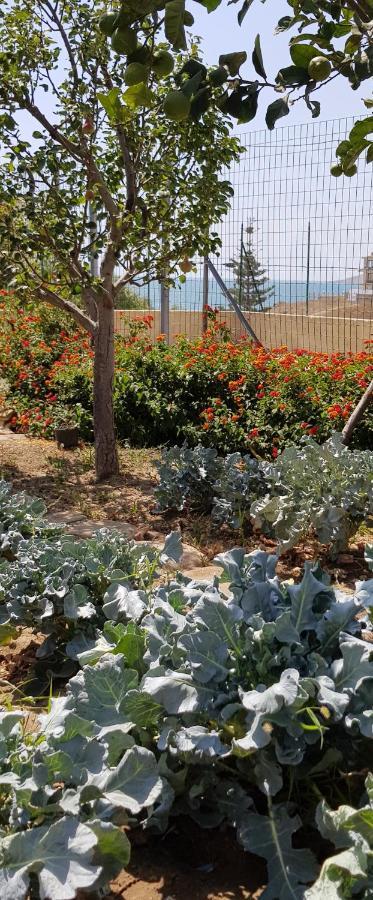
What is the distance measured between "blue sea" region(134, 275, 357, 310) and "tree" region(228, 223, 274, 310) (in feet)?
0.41

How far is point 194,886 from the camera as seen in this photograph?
1685 mm

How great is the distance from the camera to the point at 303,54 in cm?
127

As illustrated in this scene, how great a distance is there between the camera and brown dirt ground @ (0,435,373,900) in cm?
170

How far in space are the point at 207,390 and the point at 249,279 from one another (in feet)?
9.68

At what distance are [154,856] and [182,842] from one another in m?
0.08

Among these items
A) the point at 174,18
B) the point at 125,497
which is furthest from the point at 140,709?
the point at 125,497

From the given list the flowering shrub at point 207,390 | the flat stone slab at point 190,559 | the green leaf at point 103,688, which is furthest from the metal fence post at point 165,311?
the green leaf at point 103,688

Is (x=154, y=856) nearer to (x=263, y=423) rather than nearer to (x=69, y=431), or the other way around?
(x=263, y=423)

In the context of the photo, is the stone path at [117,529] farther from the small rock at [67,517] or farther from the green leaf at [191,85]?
the green leaf at [191,85]

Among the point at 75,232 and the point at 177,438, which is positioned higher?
the point at 75,232

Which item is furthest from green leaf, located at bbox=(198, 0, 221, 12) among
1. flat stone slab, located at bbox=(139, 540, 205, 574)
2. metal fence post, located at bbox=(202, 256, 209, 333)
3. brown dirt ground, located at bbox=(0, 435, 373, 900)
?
metal fence post, located at bbox=(202, 256, 209, 333)

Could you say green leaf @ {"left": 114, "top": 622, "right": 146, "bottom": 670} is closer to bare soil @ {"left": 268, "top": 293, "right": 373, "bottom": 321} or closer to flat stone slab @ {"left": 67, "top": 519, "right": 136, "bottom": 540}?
flat stone slab @ {"left": 67, "top": 519, "right": 136, "bottom": 540}

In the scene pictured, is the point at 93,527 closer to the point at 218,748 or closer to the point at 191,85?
the point at 218,748

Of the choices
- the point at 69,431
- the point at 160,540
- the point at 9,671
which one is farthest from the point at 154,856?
the point at 69,431
